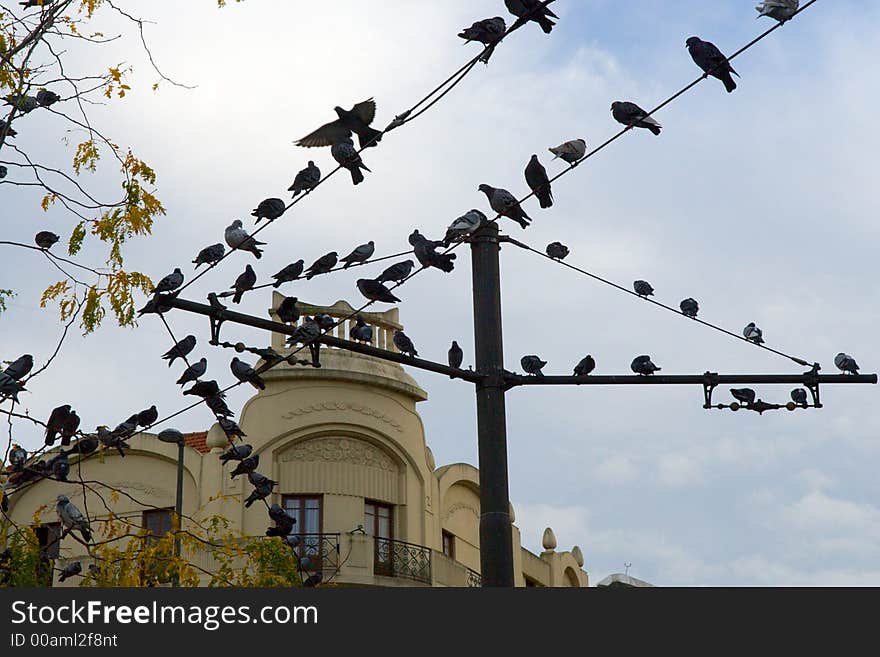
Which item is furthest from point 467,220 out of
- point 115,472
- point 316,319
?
point 115,472

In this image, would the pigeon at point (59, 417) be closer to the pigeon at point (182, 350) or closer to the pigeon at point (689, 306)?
the pigeon at point (182, 350)

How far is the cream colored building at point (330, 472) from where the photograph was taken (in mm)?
25703

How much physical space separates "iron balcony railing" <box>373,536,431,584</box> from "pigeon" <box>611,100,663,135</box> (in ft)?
54.8

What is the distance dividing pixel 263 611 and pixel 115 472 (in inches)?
818

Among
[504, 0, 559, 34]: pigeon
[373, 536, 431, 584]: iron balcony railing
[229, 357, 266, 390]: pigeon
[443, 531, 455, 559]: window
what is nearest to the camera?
[504, 0, 559, 34]: pigeon

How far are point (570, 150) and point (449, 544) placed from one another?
64.7ft

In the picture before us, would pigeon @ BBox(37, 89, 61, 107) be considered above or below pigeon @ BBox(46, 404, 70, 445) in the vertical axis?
above

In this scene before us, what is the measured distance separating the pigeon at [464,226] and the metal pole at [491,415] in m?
0.15

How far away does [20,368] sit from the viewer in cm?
916

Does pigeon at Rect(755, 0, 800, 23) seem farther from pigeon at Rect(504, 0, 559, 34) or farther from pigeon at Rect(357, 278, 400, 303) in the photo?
pigeon at Rect(357, 278, 400, 303)

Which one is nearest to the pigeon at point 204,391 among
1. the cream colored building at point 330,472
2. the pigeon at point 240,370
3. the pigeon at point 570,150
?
the pigeon at point 240,370

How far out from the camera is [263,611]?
21.7 ft

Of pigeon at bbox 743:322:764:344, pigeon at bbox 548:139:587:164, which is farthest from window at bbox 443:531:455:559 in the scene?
pigeon at bbox 548:139:587:164

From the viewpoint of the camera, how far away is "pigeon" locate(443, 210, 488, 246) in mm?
8945
